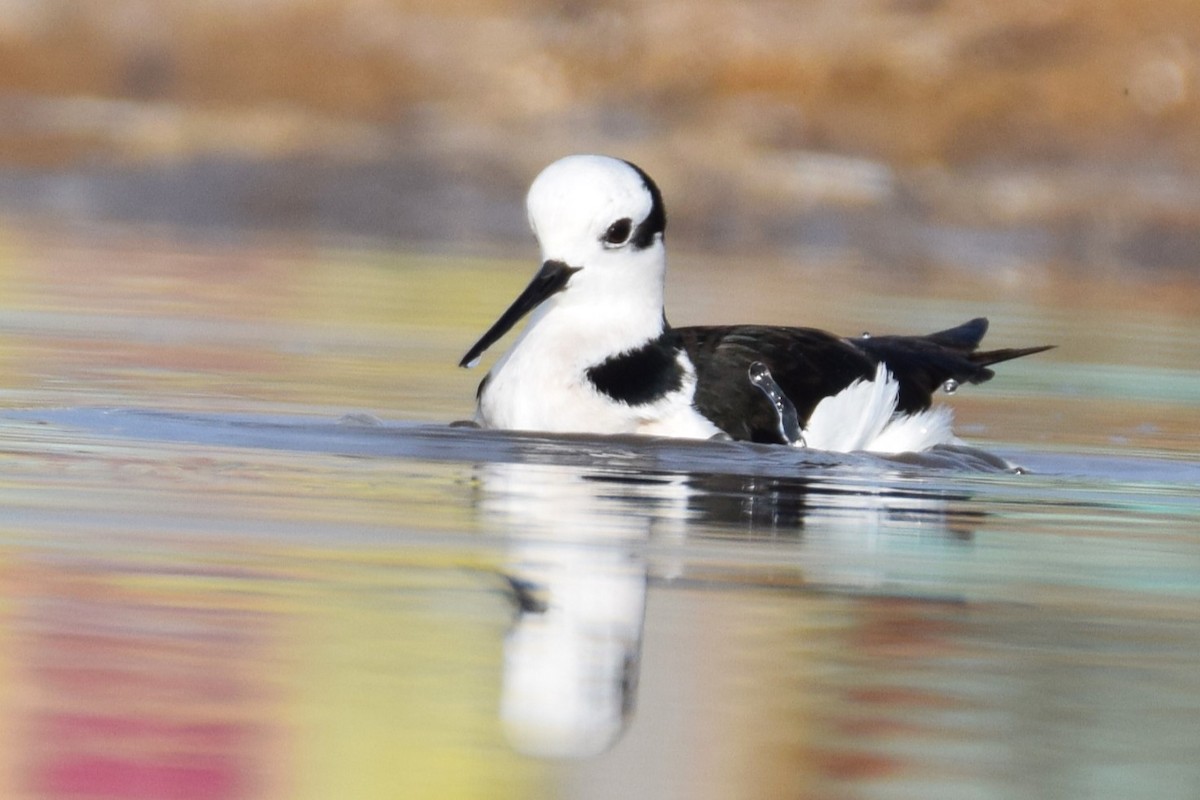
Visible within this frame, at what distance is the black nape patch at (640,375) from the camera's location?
7.12 metres

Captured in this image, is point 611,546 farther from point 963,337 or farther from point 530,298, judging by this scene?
point 963,337

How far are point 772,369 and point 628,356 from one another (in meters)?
0.39

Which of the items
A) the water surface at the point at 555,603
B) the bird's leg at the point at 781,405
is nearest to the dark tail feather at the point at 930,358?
the water surface at the point at 555,603

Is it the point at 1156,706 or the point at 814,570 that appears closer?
the point at 1156,706

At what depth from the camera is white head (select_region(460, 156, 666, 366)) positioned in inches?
284

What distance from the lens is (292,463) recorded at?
6602 mm

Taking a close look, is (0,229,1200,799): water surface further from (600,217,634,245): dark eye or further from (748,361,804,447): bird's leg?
(600,217,634,245): dark eye

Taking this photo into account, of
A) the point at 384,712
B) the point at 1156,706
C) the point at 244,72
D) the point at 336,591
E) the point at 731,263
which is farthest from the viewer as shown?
the point at 244,72

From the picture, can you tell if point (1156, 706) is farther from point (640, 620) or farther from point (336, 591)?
point (336, 591)

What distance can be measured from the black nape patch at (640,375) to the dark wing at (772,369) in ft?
0.25

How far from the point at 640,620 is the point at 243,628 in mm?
638

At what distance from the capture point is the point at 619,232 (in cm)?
739

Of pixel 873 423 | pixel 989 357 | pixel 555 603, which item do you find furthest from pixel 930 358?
pixel 555 603

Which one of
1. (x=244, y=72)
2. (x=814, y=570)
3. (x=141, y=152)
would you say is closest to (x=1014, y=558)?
(x=814, y=570)
